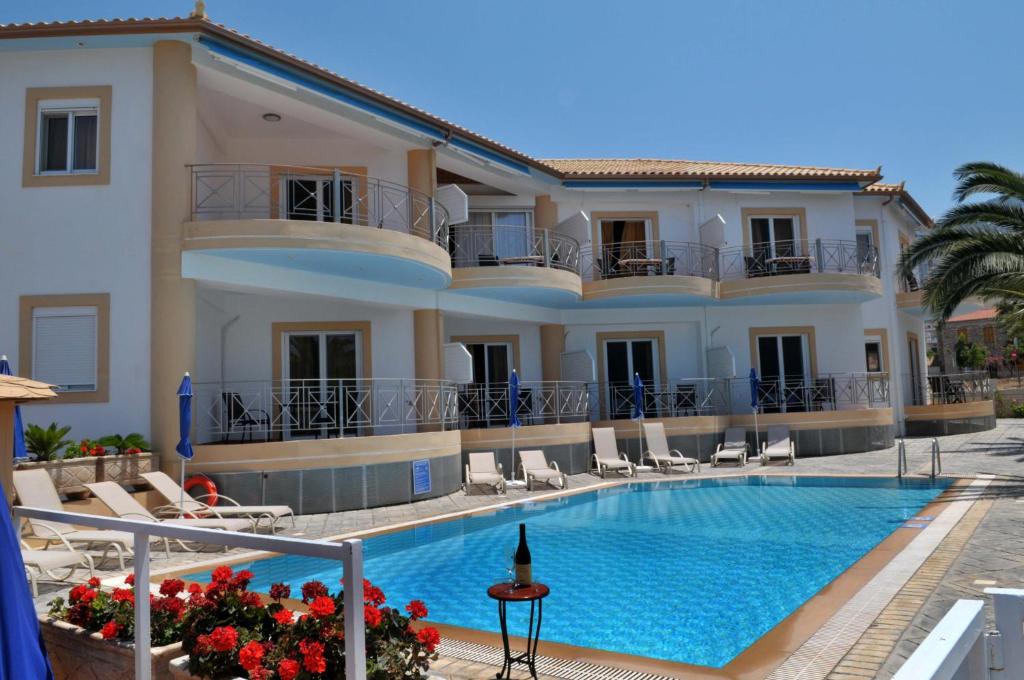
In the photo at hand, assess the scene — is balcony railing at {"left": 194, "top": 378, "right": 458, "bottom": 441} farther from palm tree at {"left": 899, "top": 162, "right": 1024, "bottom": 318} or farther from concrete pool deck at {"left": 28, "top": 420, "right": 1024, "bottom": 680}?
palm tree at {"left": 899, "top": 162, "right": 1024, "bottom": 318}


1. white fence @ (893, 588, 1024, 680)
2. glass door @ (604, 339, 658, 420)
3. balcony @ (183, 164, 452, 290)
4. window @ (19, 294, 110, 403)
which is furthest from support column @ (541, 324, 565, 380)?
white fence @ (893, 588, 1024, 680)

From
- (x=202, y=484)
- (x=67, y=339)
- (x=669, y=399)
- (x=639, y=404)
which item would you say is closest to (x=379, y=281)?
(x=202, y=484)

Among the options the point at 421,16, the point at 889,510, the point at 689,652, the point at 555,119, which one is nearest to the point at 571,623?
the point at 689,652

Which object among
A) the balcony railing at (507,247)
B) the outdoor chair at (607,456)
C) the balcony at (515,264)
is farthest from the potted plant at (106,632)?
the balcony railing at (507,247)

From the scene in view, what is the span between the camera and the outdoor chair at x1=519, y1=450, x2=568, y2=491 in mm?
15320

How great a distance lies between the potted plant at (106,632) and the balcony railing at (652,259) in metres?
16.6

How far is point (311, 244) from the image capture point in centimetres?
1225

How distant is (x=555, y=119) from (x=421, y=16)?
8.20 m

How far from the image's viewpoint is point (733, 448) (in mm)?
18984

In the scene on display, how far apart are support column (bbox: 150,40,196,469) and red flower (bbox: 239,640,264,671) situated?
8891mm

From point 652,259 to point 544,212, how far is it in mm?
3172

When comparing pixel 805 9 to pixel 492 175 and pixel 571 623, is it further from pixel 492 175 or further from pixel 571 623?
pixel 571 623

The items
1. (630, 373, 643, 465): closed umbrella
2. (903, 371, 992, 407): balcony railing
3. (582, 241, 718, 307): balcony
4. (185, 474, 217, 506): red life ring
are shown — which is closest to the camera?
(185, 474, 217, 506): red life ring

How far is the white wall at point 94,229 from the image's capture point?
1187 cm
